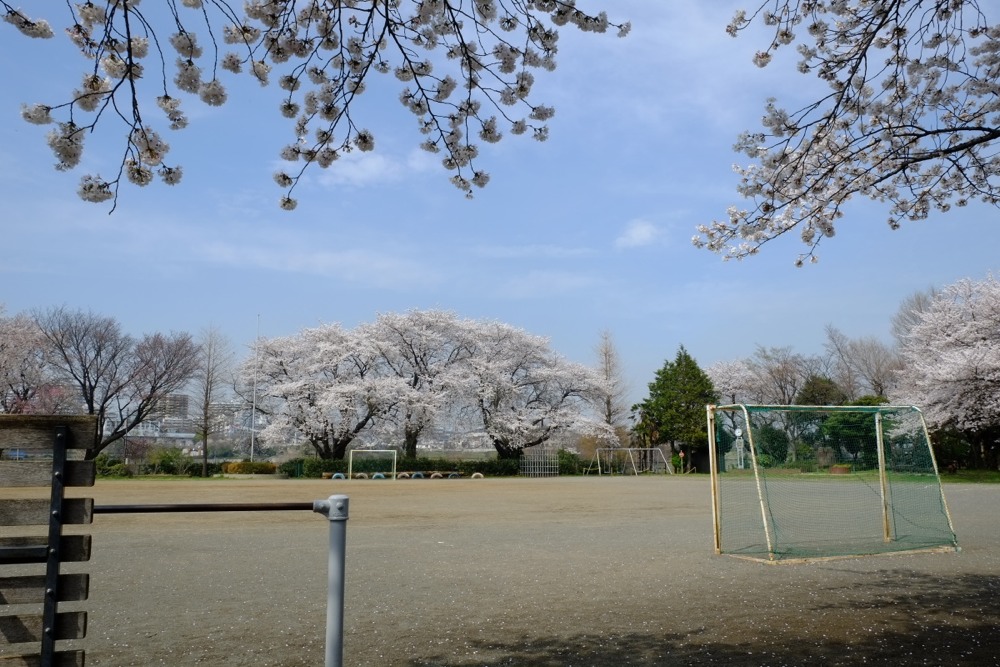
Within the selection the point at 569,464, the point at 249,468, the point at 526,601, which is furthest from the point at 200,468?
the point at 526,601

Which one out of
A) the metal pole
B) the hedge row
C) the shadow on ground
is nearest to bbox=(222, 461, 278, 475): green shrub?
the hedge row

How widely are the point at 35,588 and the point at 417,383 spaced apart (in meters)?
36.6

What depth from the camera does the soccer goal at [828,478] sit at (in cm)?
888

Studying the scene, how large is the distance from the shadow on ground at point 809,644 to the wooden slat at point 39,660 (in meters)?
1.80

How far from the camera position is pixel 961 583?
631 cm

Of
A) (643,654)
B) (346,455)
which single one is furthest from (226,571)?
(346,455)

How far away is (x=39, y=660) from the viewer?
7.64 feet

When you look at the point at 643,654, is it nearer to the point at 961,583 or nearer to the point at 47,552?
the point at 47,552

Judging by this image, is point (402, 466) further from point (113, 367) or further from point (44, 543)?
point (44, 543)

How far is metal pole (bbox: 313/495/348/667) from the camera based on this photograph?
7.86 feet

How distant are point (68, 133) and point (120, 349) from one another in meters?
36.1

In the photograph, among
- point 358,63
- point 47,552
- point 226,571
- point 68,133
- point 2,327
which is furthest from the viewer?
point 2,327

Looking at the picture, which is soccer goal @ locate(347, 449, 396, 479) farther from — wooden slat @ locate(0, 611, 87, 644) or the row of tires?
wooden slat @ locate(0, 611, 87, 644)

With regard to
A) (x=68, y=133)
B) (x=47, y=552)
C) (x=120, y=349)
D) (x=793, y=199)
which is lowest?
(x=47, y=552)
